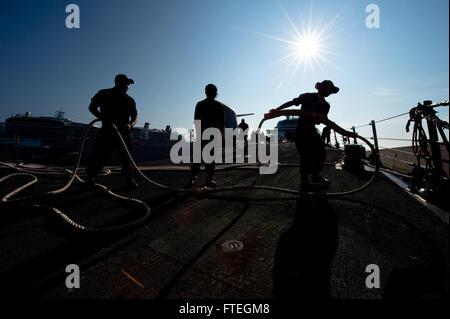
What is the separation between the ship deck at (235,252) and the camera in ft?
3.37

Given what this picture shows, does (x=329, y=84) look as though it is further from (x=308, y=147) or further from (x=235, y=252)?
(x=235, y=252)

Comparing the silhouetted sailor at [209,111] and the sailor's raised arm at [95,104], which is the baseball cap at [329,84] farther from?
the sailor's raised arm at [95,104]

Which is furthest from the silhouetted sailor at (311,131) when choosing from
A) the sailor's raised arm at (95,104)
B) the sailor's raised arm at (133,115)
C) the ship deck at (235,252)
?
the sailor's raised arm at (95,104)

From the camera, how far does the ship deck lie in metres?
1.03

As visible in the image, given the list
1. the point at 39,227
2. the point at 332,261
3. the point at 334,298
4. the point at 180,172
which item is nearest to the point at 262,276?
the point at 334,298

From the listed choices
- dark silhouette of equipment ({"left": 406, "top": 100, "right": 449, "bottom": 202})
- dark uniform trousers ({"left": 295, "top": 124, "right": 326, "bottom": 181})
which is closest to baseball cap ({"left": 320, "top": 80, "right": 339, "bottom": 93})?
dark uniform trousers ({"left": 295, "top": 124, "right": 326, "bottom": 181})

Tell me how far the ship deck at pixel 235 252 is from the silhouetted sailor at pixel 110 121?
3.33ft

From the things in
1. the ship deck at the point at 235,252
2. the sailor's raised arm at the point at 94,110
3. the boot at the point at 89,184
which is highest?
the sailor's raised arm at the point at 94,110

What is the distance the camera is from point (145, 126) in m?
64.9

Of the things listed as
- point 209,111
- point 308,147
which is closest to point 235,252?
point 308,147

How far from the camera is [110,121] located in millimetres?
3281

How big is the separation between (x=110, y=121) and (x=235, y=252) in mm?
3155
